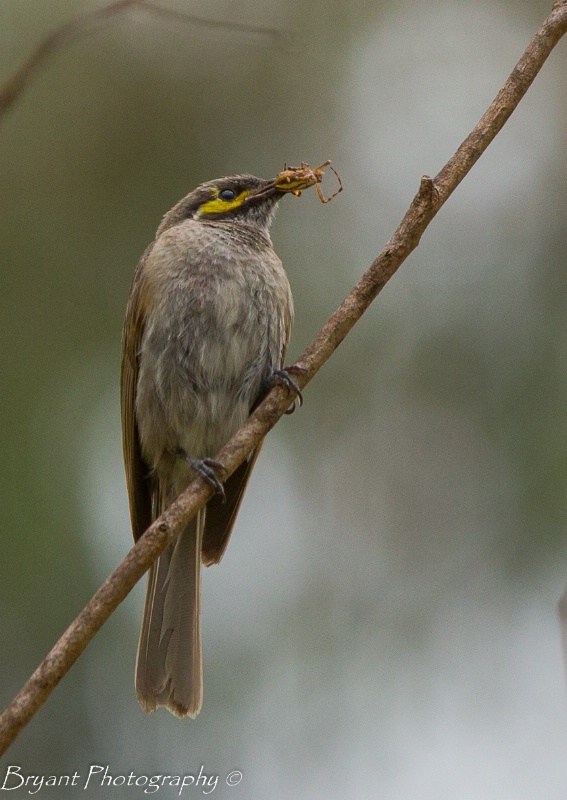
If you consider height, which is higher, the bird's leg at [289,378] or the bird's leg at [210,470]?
the bird's leg at [289,378]

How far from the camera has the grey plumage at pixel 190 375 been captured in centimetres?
409

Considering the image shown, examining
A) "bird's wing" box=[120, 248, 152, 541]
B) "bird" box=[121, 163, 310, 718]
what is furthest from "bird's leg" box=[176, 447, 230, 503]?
"bird's wing" box=[120, 248, 152, 541]

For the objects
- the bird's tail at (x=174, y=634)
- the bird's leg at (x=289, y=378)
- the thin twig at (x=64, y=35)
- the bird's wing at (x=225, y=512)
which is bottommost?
the bird's tail at (x=174, y=634)

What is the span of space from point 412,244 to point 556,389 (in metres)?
3.58

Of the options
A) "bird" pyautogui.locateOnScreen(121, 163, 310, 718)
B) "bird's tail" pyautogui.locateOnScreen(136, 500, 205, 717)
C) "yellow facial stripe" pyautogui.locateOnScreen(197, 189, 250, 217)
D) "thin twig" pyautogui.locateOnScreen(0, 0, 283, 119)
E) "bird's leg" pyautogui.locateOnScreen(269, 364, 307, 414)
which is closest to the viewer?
"thin twig" pyautogui.locateOnScreen(0, 0, 283, 119)

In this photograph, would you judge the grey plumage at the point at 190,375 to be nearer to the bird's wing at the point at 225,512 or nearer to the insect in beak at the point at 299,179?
the bird's wing at the point at 225,512

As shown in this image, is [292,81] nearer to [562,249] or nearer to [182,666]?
[562,249]

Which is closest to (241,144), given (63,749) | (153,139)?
(153,139)

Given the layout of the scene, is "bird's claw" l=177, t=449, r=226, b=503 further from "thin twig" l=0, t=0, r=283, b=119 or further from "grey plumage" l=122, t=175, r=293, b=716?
"thin twig" l=0, t=0, r=283, b=119

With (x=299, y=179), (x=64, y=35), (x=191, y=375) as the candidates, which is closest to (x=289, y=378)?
(x=191, y=375)

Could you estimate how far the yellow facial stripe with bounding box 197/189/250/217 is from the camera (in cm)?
458

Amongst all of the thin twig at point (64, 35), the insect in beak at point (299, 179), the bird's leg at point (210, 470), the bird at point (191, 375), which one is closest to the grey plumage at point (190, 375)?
the bird at point (191, 375)

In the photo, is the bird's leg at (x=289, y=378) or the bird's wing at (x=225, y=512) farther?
the bird's wing at (x=225, y=512)

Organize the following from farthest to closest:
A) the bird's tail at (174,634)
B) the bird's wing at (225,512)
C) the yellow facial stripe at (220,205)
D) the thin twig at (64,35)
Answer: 1. the yellow facial stripe at (220,205)
2. the bird's wing at (225,512)
3. the bird's tail at (174,634)
4. the thin twig at (64,35)
